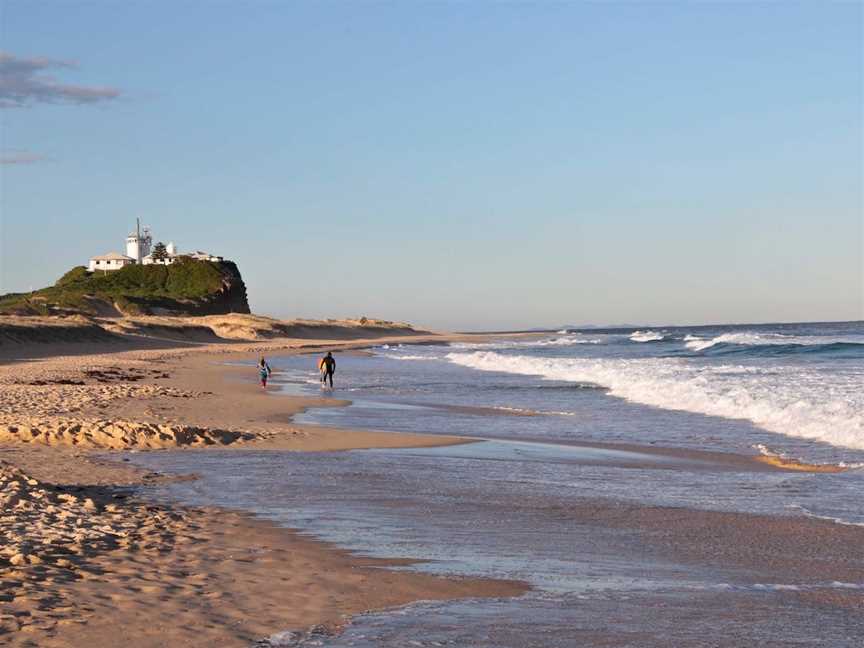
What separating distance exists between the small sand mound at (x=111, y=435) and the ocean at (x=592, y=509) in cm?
139

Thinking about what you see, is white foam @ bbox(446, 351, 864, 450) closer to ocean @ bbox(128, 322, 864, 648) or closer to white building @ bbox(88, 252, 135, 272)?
ocean @ bbox(128, 322, 864, 648)

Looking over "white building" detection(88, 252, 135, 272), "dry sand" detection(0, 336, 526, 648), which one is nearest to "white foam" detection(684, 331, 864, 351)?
"dry sand" detection(0, 336, 526, 648)

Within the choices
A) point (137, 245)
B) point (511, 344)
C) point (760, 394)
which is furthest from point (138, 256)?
point (760, 394)

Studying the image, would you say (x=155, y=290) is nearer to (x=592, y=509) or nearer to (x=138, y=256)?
(x=138, y=256)

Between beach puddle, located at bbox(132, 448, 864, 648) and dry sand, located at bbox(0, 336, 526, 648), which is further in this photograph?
beach puddle, located at bbox(132, 448, 864, 648)

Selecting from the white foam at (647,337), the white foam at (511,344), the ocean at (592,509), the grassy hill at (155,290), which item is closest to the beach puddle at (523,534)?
the ocean at (592,509)

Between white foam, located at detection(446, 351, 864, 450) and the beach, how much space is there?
3673mm

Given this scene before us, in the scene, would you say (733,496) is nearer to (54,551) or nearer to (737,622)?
(737,622)

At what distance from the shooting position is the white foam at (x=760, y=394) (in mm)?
20406

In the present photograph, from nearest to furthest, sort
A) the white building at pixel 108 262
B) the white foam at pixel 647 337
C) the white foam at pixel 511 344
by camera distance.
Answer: the white foam at pixel 511 344, the white foam at pixel 647 337, the white building at pixel 108 262

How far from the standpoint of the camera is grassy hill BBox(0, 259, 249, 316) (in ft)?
356

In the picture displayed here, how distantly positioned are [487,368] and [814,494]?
39420 millimetres

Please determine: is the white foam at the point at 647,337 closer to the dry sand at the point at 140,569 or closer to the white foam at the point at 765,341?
the white foam at the point at 765,341

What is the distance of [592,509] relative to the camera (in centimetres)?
1171
